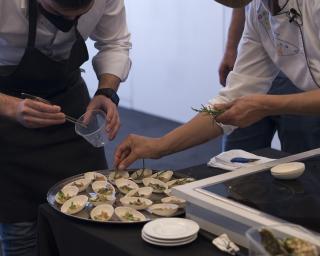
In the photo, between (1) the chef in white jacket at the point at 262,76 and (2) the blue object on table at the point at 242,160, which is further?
(2) the blue object on table at the point at 242,160

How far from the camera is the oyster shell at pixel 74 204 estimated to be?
1.15 m

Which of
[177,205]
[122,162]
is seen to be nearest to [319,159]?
[177,205]

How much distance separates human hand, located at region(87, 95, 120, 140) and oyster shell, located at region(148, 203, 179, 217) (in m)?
0.43

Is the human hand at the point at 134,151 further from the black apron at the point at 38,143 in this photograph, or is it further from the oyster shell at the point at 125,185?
the black apron at the point at 38,143

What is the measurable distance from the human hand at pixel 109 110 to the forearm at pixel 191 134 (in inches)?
6.3

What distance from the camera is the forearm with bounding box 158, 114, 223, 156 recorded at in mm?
1461

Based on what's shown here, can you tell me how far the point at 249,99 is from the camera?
124 cm

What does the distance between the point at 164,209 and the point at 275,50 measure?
23.4 inches

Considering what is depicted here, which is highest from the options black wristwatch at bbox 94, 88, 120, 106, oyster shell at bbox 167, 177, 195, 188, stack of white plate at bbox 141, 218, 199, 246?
black wristwatch at bbox 94, 88, 120, 106

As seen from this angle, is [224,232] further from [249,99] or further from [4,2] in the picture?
[4,2]

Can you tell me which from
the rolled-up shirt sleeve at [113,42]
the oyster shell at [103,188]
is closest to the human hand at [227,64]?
the rolled-up shirt sleeve at [113,42]

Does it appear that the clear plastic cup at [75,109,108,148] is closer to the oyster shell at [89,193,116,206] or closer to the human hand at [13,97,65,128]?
the human hand at [13,97,65,128]

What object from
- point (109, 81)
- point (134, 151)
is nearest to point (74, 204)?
point (134, 151)

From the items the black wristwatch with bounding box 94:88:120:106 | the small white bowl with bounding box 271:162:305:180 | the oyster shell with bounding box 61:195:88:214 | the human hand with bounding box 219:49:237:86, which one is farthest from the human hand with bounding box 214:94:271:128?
the human hand with bounding box 219:49:237:86
